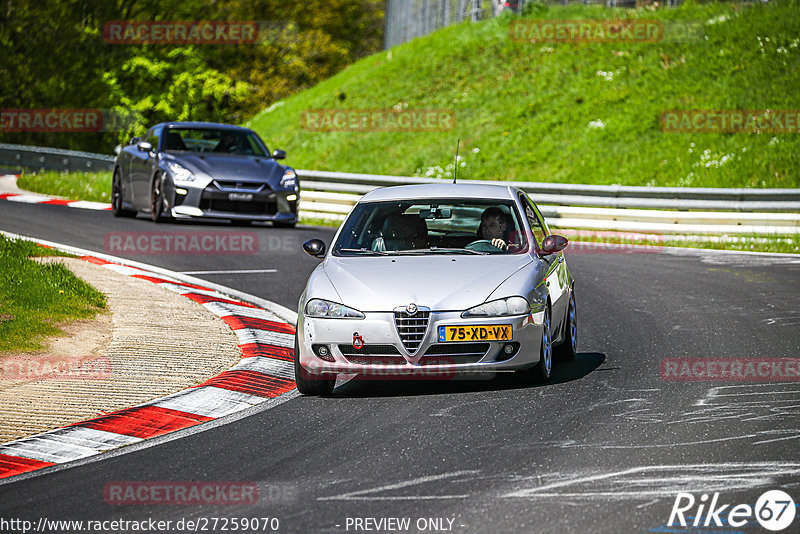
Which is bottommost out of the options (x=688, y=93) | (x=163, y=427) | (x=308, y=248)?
(x=163, y=427)

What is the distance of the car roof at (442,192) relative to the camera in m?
9.33

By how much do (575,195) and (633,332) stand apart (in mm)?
11138

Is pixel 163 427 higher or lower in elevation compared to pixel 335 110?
lower

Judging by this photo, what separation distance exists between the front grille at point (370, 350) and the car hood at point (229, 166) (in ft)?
36.2

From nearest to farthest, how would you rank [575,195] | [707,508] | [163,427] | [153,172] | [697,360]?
[707,508] < [163,427] < [697,360] < [153,172] < [575,195]

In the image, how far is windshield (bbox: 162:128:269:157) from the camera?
64.8ft

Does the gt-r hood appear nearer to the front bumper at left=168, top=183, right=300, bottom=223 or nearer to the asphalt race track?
the asphalt race track

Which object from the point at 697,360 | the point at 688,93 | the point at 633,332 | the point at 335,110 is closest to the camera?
the point at 697,360

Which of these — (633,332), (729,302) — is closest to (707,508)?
(633,332)

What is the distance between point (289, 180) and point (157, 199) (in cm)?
211

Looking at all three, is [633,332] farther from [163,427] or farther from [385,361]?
[163,427]

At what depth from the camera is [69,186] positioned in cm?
2586

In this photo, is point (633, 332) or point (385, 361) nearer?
point (385, 361)

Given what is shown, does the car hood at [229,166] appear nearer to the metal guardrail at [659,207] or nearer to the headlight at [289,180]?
the headlight at [289,180]
